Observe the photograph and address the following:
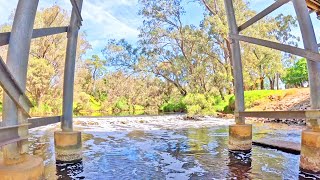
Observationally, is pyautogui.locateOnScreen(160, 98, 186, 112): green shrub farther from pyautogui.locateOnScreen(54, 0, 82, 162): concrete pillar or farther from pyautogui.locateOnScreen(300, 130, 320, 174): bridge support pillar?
pyautogui.locateOnScreen(300, 130, 320, 174): bridge support pillar

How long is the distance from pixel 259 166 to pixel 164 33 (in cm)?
1975

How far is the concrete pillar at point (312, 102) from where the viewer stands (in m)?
4.52

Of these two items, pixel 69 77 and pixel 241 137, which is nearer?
pixel 69 77

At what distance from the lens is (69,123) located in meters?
5.91

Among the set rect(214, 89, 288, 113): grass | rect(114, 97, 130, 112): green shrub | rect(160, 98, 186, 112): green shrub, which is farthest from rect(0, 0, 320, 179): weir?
rect(114, 97, 130, 112): green shrub

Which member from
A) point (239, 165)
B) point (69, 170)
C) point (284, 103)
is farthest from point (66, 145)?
point (284, 103)

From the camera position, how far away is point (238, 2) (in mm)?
24078

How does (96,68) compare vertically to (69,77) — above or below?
above

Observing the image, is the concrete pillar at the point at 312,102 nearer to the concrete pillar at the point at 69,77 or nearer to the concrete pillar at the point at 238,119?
the concrete pillar at the point at 238,119

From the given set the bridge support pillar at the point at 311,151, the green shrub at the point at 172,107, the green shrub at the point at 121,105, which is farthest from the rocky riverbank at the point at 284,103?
the green shrub at the point at 121,105

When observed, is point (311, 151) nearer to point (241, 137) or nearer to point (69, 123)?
point (241, 137)

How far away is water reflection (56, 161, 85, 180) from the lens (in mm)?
4901

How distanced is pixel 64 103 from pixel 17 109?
3033mm

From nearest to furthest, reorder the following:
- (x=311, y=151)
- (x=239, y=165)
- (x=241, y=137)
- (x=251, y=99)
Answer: (x=311, y=151) < (x=239, y=165) < (x=241, y=137) < (x=251, y=99)
